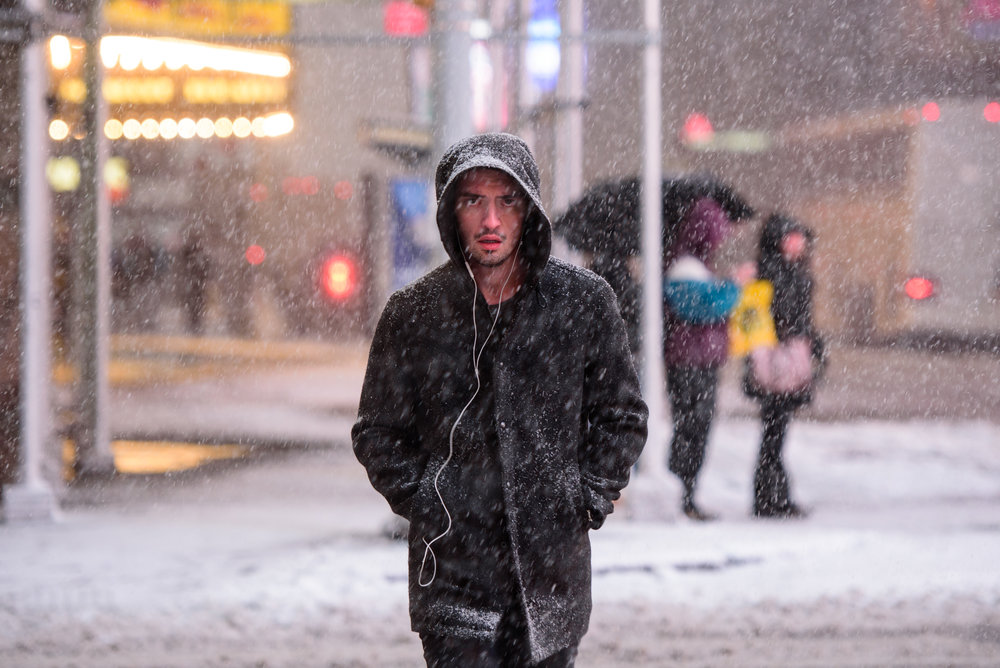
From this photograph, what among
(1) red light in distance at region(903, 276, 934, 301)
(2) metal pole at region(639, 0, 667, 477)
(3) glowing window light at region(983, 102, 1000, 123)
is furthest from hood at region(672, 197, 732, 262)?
(3) glowing window light at region(983, 102, 1000, 123)

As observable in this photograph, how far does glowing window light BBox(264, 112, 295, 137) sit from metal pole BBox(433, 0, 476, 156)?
17.6 meters

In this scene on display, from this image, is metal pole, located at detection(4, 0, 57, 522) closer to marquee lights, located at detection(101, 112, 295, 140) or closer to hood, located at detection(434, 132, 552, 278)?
hood, located at detection(434, 132, 552, 278)

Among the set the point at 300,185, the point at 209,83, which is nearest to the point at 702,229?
the point at 209,83

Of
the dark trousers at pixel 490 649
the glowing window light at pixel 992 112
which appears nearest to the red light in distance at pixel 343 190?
the glowing window light at pixel 992 112

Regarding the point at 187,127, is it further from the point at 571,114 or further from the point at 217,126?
the point at 571,114

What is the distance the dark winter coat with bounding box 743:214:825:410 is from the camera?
20.9 feet

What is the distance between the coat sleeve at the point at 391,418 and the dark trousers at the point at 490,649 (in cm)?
32

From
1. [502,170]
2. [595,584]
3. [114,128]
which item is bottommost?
[595,584]

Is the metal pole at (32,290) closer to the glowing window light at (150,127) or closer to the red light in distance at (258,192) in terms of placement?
the glowing window light at (150,127)

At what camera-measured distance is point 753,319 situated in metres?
6.45

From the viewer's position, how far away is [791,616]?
4.96 meters

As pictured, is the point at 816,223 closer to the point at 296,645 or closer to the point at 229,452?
the point at 229,452

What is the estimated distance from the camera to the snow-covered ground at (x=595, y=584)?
4582 millimetres

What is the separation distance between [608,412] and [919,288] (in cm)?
1722
